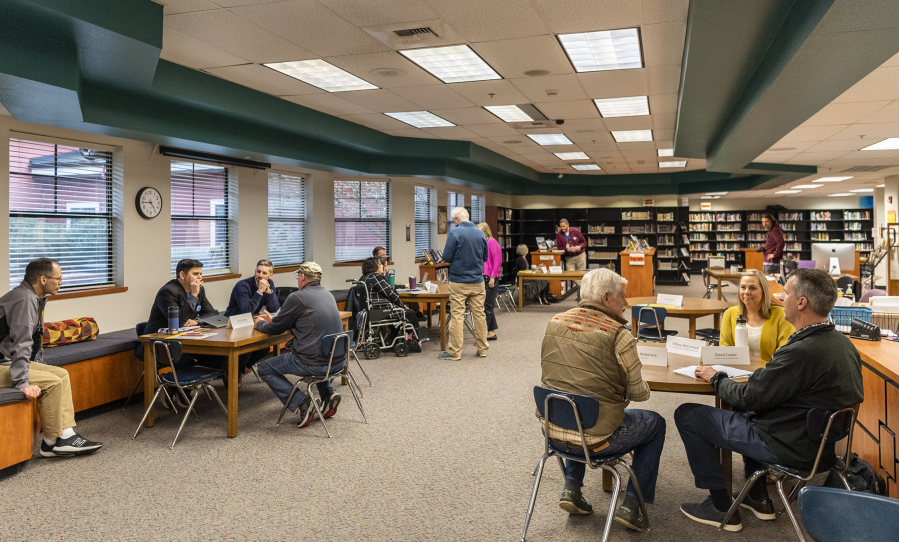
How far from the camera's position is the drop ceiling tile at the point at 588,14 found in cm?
389

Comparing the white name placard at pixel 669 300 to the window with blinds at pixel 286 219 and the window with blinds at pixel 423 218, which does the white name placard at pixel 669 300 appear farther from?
the window with blinds at pixel 423 218

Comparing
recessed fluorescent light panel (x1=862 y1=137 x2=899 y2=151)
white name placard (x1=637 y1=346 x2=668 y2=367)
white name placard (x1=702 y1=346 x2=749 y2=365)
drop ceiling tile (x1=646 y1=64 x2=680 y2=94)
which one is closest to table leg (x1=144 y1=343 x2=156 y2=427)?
white name placard (x1=637 y1=346 x2=668 y2=367)

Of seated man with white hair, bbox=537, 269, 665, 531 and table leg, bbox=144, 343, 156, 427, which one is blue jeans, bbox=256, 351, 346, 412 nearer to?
table leg, bbox=144, 343, 156, 427

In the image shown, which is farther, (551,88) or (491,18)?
(551,88)

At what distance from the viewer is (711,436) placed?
9.43ft

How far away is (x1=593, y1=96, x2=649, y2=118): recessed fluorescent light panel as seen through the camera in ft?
22.5

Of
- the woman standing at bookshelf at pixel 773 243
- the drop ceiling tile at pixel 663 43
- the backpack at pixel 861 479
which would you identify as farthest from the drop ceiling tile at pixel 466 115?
the woman standing at bookshelf at pixel 773 243

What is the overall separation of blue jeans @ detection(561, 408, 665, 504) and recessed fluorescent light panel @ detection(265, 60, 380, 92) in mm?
4065

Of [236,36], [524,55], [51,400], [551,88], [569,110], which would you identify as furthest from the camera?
[569,110]

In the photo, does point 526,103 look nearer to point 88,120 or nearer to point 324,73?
point 324,73

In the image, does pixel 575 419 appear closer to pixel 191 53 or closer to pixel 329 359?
pixel 329 359

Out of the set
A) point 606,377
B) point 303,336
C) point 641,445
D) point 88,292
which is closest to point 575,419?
point 606,377

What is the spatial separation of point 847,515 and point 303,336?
3788mm

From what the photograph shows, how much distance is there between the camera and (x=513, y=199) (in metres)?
17.5
